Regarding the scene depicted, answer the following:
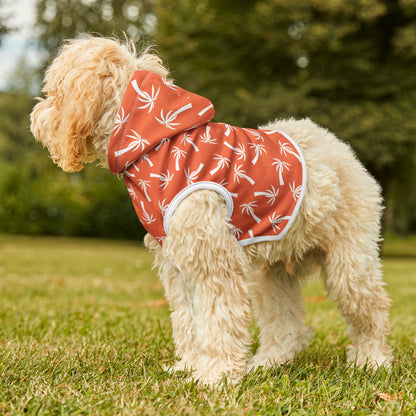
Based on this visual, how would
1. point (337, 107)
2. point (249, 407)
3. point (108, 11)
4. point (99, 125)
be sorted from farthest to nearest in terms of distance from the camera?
point (108, 11) < point (337, 107) < point (99, 125) < point (249, 407)

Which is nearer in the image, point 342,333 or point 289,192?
point 289,192

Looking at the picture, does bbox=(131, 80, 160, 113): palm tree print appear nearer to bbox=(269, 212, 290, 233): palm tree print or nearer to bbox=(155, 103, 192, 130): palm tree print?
bbox=(155, 103, 192, 130): palm tree print

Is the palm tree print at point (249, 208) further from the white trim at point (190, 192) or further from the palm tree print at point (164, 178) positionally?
the palm tree print at point (164, 178)

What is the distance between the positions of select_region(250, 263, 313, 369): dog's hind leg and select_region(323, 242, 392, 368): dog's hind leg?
36 cm

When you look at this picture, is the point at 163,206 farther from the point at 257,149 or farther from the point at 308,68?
the point at 308,68

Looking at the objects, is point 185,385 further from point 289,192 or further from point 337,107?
point 337,107

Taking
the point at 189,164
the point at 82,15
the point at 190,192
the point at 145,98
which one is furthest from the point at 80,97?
the point at 82,15

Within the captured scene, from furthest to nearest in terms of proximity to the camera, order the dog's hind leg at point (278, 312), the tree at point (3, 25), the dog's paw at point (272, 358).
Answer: the tree at point (3, 25) < the dog's hind leg at point (278, 312) < the dog's paw at point (272, 358)

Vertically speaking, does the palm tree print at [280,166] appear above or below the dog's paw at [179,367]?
above

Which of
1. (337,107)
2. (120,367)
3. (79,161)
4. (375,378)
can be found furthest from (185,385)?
(337,107)

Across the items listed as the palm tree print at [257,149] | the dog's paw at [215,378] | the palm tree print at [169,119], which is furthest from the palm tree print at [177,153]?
the dog's paw at [215,378]

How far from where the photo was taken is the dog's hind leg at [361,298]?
324cm

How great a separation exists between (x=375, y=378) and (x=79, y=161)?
222 cm

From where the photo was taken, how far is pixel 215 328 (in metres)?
2.78
